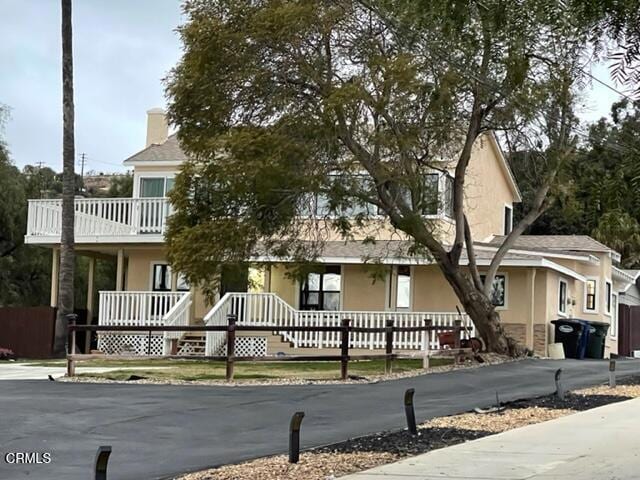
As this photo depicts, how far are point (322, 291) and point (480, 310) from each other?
7572mm

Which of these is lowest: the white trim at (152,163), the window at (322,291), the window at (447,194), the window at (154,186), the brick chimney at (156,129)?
the window at (322,291)

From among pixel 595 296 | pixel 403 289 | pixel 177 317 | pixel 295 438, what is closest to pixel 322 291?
pixel 403 289

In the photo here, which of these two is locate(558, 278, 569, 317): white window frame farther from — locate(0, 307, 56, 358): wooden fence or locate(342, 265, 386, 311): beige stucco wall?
locate(0, 307, 56, 358): wooden fence

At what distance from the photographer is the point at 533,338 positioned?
2873 centimetres

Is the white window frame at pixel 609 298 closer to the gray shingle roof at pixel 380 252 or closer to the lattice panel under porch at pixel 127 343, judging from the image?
the gray shingle roof at pixel 380 252

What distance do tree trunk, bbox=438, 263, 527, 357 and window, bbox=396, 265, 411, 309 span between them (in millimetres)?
5261

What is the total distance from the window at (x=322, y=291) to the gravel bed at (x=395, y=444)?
585 inches

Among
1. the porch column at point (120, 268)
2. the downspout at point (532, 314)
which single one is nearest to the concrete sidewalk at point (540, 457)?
the downspout at point (532, 314)

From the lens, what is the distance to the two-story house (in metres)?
28.3

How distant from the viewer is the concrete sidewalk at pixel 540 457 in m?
9.34

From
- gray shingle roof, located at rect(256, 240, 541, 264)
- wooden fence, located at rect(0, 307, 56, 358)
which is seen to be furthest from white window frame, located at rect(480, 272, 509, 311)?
wooden fence, located at rect(0, 307, 56, 358)

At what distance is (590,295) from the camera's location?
109 ft

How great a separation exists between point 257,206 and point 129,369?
492cm

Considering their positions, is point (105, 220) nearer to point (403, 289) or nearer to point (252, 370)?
point (403, 289)
